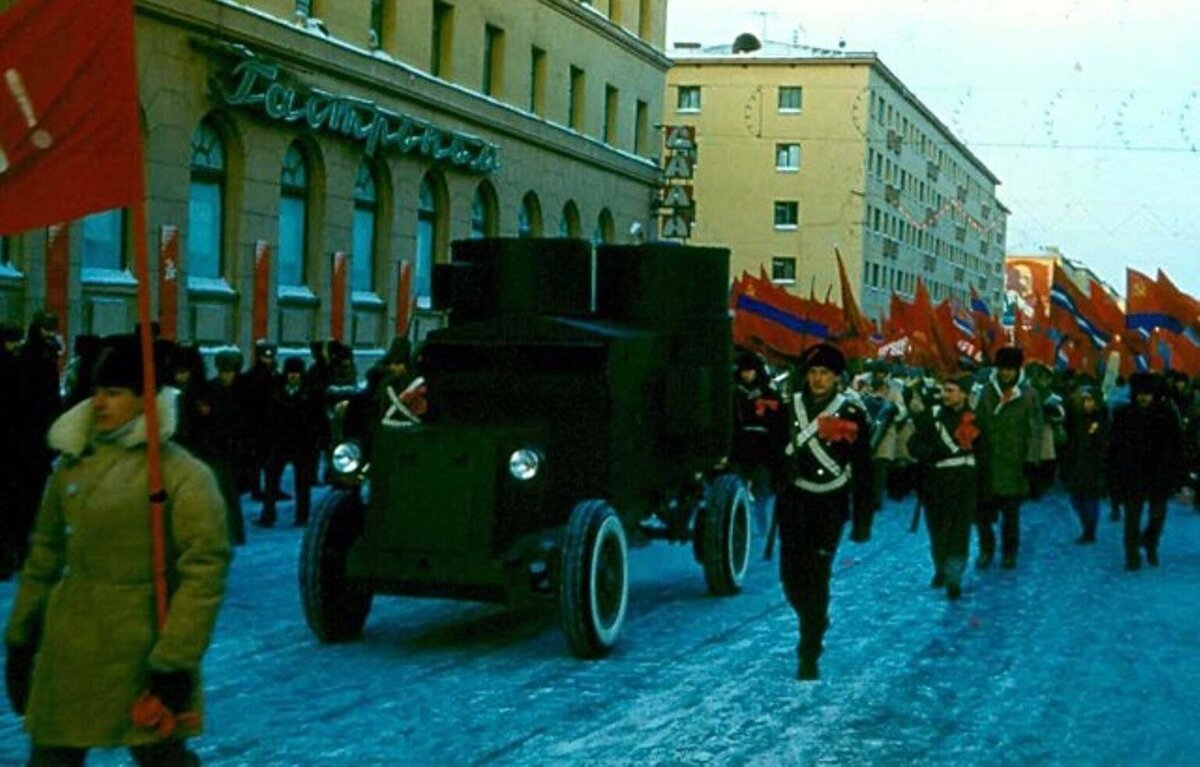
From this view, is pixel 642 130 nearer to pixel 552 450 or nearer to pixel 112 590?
pixel 552 450

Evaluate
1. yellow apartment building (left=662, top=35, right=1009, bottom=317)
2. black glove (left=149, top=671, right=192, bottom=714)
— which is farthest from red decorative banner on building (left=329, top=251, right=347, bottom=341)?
yellow apartment building (left=662, top=35, right=1009, bottom=317)

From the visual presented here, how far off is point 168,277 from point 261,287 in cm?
279

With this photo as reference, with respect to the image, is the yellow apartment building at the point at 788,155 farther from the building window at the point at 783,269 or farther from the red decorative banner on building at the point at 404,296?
the red decorative banner on building at the point at 404,296

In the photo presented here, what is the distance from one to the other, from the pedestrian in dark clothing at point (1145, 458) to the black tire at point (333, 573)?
812cm

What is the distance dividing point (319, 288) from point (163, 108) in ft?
18.7

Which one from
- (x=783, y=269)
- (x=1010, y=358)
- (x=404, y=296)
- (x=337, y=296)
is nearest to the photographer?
(x=1010, y=358)

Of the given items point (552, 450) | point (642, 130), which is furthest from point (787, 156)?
point (552, 450)

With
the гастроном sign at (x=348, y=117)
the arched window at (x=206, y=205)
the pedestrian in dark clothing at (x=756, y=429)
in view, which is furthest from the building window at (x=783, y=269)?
the pedestrian in dark clothing at (x=756, y=429)

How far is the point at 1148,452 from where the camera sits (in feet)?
55.9

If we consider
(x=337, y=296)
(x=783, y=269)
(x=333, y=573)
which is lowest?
(x=333, y=573)

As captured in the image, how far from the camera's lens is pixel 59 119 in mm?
6402

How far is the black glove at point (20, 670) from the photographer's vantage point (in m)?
5.29

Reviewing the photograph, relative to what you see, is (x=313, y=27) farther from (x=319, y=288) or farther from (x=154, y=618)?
(x=154, y=618)

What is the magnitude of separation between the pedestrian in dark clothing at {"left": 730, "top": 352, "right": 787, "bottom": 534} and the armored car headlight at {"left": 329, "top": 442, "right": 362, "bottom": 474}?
12.7 ft
